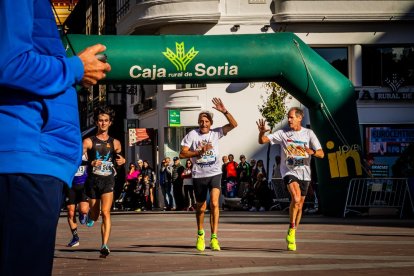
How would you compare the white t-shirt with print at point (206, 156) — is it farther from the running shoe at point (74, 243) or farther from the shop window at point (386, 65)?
the shop window at point (386, 65)

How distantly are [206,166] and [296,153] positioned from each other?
1.33 m

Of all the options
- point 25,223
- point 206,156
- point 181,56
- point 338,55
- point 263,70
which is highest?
point 338,55

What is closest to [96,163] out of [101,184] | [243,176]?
[101,184]

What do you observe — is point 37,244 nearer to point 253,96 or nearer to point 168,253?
point 168,253

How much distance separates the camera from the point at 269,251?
13633 mm

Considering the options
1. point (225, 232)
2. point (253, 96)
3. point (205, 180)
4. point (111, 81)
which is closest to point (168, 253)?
Result: point (205, 180)

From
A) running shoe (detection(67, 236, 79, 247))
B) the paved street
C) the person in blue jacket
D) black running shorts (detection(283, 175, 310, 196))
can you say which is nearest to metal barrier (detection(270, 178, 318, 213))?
the paved street

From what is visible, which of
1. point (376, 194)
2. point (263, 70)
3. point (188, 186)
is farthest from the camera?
point (188, 186)

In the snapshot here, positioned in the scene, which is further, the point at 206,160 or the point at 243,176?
the point at 243,176

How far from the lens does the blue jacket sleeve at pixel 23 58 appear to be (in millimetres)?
3055

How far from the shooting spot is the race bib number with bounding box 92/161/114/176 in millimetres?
13422

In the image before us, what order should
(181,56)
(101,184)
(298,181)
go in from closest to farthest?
(101,184) < (298,181) < (181,56)

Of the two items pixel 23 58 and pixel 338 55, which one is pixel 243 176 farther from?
pixel 23 58

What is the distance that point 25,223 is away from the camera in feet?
10.0
